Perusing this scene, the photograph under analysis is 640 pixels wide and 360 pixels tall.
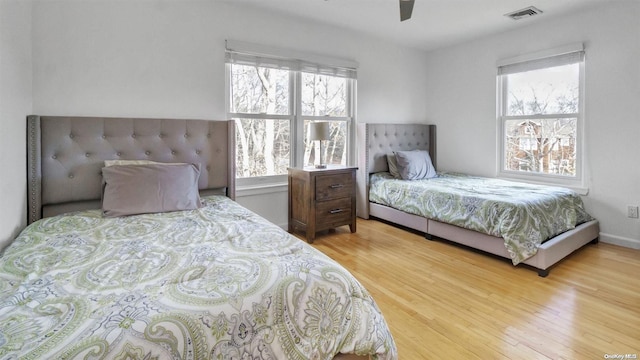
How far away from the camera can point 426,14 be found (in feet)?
11.4

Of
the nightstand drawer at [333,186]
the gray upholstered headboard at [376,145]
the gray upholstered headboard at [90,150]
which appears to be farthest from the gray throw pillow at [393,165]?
the gray upholstered headboard at [90,150]

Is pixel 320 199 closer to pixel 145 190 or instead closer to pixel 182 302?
pixel 145 190

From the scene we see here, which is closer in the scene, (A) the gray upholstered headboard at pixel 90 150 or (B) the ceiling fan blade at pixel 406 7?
(B) the ceiling fan blade at pixel 406 7

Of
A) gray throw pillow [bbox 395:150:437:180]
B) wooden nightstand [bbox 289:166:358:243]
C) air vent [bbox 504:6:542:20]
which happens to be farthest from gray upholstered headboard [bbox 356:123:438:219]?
air vent [bbox 504:6:542:20]

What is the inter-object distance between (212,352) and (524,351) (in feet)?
5.20

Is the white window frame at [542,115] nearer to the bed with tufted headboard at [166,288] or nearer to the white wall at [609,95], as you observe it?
the white wall at [609,95]

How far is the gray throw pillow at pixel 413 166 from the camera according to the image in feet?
Answer: 13.3

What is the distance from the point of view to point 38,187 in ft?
7.39

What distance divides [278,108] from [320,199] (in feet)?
3.71

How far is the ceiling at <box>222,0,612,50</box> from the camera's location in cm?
318

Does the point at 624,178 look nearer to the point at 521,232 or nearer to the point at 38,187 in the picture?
the point at 521,232

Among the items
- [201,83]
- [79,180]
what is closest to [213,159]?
[201,83]

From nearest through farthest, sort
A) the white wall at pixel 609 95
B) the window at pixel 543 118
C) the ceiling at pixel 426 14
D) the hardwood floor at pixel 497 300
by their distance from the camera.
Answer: the hardwood floor at pixel 497 300 → the white wall at pixel 609 95 → the ceiling at pixel 426 14 → the window at pixel 543 118

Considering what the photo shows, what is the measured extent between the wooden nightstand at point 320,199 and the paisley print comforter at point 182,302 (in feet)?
5.47
